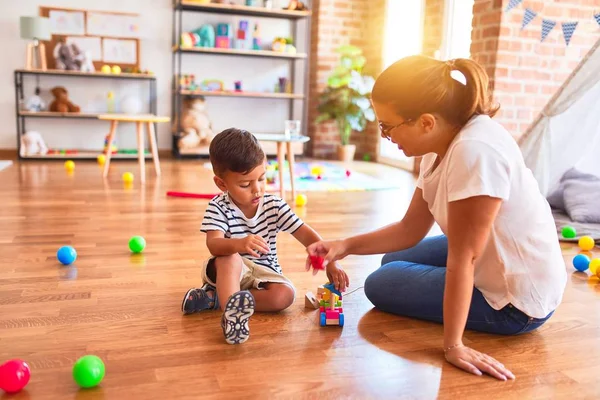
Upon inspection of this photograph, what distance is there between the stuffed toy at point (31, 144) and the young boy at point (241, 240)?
179 inches

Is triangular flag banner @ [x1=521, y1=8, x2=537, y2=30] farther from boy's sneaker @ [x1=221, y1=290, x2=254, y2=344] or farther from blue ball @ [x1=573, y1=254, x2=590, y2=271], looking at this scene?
boy's sneaker @ [x1=221, y1=290, x2=254, y2=344]

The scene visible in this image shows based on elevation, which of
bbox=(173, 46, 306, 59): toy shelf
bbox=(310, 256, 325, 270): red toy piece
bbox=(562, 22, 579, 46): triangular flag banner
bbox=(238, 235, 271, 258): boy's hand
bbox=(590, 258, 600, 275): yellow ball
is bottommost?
bbox=(590, 258, 600, 275): yellow ball

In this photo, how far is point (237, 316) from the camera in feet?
4.87

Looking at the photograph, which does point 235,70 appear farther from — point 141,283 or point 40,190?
point 141,283

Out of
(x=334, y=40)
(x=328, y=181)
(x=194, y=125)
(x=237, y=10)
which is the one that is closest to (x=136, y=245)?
(x=328, y=181)

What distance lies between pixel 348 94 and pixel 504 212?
15.6ft

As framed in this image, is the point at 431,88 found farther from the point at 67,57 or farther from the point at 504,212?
the point at 67,57

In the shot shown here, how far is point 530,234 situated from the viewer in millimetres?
1464

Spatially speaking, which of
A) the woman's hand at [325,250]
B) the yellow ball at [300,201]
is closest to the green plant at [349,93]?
the yellow ball at [300,201]

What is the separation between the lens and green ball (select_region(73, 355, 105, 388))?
4.09 ft

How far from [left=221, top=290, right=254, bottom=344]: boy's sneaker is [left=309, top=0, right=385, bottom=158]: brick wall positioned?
5.12 meters

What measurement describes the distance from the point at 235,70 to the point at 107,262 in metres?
4.58

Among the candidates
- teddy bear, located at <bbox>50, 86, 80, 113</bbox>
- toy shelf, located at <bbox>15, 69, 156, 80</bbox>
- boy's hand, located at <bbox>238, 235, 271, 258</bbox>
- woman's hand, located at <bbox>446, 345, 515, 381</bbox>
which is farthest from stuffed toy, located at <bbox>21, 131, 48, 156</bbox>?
woman's hand, located at <bbox>446, 345, 515, 381</bbox>

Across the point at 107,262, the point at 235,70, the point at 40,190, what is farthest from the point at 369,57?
the point at 107,262
